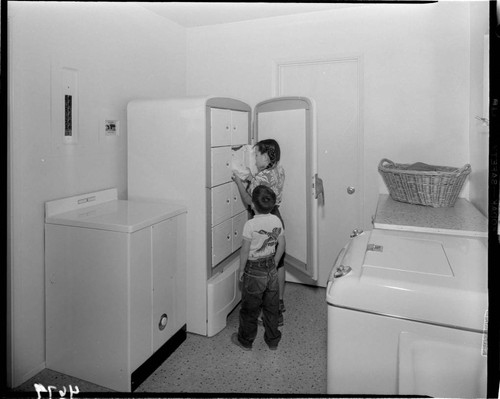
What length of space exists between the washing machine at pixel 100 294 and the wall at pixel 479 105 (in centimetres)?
144

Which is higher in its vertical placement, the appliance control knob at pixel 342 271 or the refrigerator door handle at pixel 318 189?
the refrigerator door handle at pixel 318 189

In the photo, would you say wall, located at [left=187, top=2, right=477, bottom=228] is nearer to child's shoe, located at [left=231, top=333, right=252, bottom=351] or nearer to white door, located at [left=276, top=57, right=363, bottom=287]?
white door, located at [left=276, top=57, right=363, bottom=287]

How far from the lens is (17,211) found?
1.53m

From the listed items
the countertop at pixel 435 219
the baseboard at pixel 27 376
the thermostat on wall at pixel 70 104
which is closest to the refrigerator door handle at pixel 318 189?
the countertop at pixel 435 219

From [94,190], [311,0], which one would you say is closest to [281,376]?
[94,190]

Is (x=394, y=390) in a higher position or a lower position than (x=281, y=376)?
higher

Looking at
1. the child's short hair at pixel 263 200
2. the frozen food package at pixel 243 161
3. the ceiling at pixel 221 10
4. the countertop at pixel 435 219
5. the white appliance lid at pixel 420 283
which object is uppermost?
the ceiling at pixel 221 10

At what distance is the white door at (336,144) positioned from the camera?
6.84 feet

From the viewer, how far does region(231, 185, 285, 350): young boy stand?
6.24 feet

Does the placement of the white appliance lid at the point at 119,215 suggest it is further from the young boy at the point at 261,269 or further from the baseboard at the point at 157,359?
the baseboard at the point at 157,359

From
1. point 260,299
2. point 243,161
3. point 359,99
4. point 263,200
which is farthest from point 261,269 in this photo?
point 359,99

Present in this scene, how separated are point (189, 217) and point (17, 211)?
33.4 inches

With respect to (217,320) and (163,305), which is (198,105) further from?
(217,320)

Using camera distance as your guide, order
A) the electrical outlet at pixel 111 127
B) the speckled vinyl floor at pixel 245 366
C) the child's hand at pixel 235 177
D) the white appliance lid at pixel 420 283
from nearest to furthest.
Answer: the white appliance lid at pixel 420 283 → the speckled vinyl floor at pixel 245 366 → the electrical outlet at pixel 111 127 → the child's hand at pixel 235 177
